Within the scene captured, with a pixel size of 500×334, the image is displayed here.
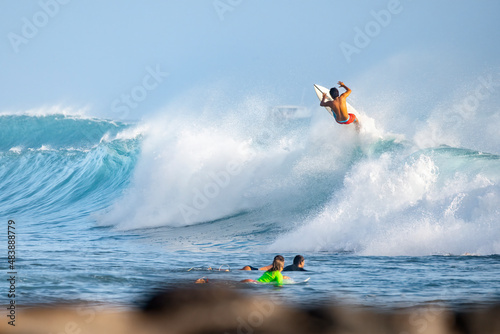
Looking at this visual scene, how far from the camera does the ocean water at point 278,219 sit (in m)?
8.89

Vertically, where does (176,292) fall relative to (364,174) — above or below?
below

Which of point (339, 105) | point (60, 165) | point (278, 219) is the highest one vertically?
point (60, 165)

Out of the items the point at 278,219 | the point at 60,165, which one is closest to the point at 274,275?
the point at 278,219

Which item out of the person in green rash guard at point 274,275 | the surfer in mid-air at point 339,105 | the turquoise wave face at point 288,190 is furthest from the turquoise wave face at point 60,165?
the person in green rash guard at point 274,275

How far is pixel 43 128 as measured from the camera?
37.5 metres

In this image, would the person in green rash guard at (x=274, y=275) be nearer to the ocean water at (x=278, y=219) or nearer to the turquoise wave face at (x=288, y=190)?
the ocean water at (x=278, y=219)

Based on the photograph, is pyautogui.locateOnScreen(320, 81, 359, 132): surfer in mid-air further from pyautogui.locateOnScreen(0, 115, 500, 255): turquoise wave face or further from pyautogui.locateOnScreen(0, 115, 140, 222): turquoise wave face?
pyautogui.locateOnScreen(0, 115, 140, 222): turquoise wave face

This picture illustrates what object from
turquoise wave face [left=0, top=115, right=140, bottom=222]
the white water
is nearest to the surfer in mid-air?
the white water

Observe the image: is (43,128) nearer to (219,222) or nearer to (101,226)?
(101,226)

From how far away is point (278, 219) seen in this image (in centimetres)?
1636

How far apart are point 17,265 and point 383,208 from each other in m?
7.18

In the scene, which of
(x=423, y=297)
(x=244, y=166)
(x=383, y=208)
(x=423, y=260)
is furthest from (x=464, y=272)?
(x=244, y=166)

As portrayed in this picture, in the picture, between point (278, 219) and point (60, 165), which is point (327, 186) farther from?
point (60, 165)

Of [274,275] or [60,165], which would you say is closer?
[274,275]
